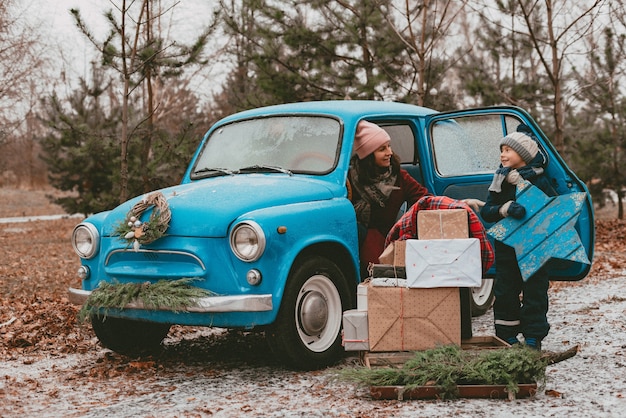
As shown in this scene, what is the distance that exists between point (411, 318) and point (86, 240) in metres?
2.53

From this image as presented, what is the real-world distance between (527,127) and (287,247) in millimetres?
2262

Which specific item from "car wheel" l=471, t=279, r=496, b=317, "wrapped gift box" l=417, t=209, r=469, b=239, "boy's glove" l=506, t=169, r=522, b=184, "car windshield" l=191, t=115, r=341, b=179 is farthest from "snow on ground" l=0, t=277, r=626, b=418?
"car windshield" l=191, t=115, r=341, b=179

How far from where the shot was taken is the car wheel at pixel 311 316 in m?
4.95

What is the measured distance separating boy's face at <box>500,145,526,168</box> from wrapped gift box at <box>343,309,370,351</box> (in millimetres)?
1573

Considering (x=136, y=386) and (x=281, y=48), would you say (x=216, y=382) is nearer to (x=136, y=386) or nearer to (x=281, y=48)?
(x=136, y=386)

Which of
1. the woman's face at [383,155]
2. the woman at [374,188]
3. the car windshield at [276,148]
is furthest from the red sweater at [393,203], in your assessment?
the car windshield at [276,148]

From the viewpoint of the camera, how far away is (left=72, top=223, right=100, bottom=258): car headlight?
545 centimetres

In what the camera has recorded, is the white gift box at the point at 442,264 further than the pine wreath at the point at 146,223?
No

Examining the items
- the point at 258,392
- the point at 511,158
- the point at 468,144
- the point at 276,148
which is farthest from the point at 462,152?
the point at 258,392

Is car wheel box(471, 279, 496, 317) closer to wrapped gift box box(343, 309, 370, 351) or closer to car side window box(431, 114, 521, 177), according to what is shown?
car side window box(431, 114, 521, 177)

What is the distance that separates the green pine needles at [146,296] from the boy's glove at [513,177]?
225cm

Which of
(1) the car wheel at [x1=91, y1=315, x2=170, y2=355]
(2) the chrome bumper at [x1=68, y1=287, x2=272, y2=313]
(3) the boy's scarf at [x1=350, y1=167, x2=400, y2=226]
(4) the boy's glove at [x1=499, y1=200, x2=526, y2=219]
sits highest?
(3) the boy's scarf at [x1=350, y1=167, x2=400, y2=226]

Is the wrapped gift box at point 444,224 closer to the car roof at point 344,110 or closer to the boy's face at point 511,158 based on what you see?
the boy's face at point 511,158

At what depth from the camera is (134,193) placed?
53.7 feet
